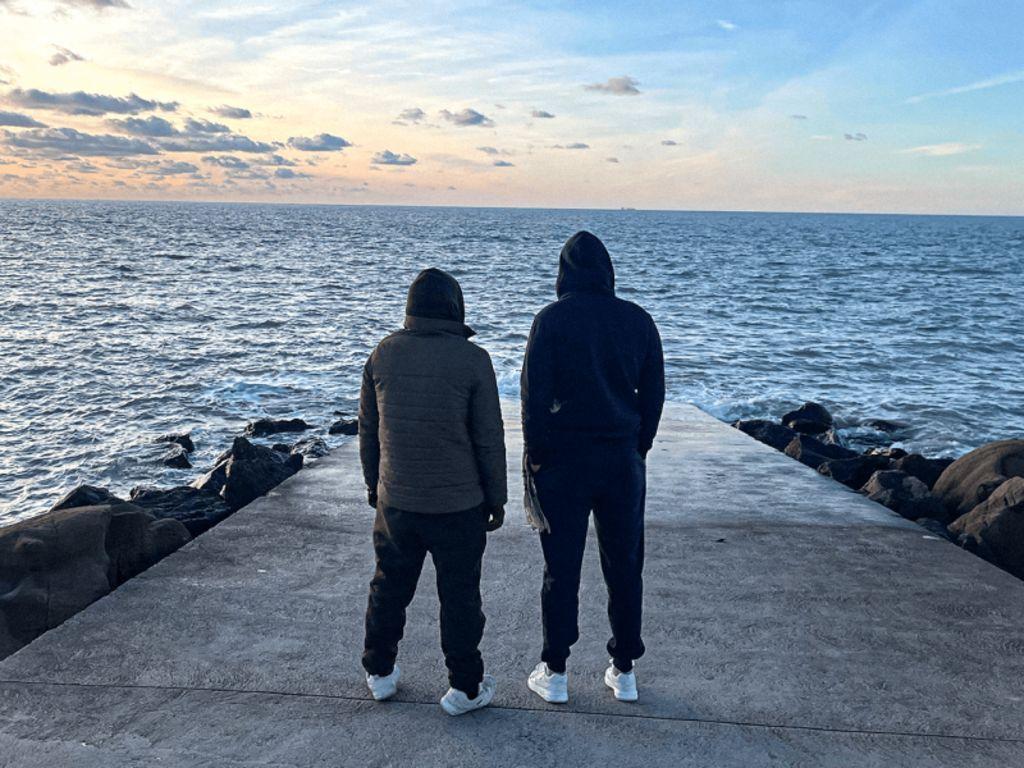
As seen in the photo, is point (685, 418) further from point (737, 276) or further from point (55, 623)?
point (737, 276)

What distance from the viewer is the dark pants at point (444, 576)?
3.54 meters

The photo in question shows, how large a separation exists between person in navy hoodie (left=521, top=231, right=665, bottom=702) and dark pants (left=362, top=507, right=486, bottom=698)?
0.37 metres

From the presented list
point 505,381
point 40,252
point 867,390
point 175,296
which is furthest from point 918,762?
point 40,252

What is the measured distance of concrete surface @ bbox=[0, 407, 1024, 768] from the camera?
11.5 ft

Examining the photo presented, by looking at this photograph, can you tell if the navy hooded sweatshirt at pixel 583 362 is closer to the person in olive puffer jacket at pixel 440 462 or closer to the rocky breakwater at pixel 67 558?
the person in olive puffer jacket at pixel 440 462

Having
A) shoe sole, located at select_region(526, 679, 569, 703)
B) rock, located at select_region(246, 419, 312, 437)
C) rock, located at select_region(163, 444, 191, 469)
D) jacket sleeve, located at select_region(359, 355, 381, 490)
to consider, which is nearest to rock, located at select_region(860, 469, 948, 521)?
shoe sole, located at select_region(526, 679, 569, 703)

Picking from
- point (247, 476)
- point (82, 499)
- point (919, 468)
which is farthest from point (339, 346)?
point (919, 468)

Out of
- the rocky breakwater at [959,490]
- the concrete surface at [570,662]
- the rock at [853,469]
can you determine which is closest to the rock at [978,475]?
the rocky breakwater at [959,490]

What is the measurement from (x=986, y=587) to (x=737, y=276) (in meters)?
48.9

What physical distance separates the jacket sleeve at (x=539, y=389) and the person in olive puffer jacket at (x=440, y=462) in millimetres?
152

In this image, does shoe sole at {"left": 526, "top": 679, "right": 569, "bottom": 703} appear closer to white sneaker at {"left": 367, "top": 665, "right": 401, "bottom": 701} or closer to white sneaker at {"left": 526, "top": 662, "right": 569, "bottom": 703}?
white sneaker at {"left": 526, "top": 662, "right": 569, "bottom": 703}

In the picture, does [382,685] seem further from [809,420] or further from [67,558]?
[809,420]

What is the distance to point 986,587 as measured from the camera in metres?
5.29

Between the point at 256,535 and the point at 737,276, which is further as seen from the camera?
the point at 737,276
